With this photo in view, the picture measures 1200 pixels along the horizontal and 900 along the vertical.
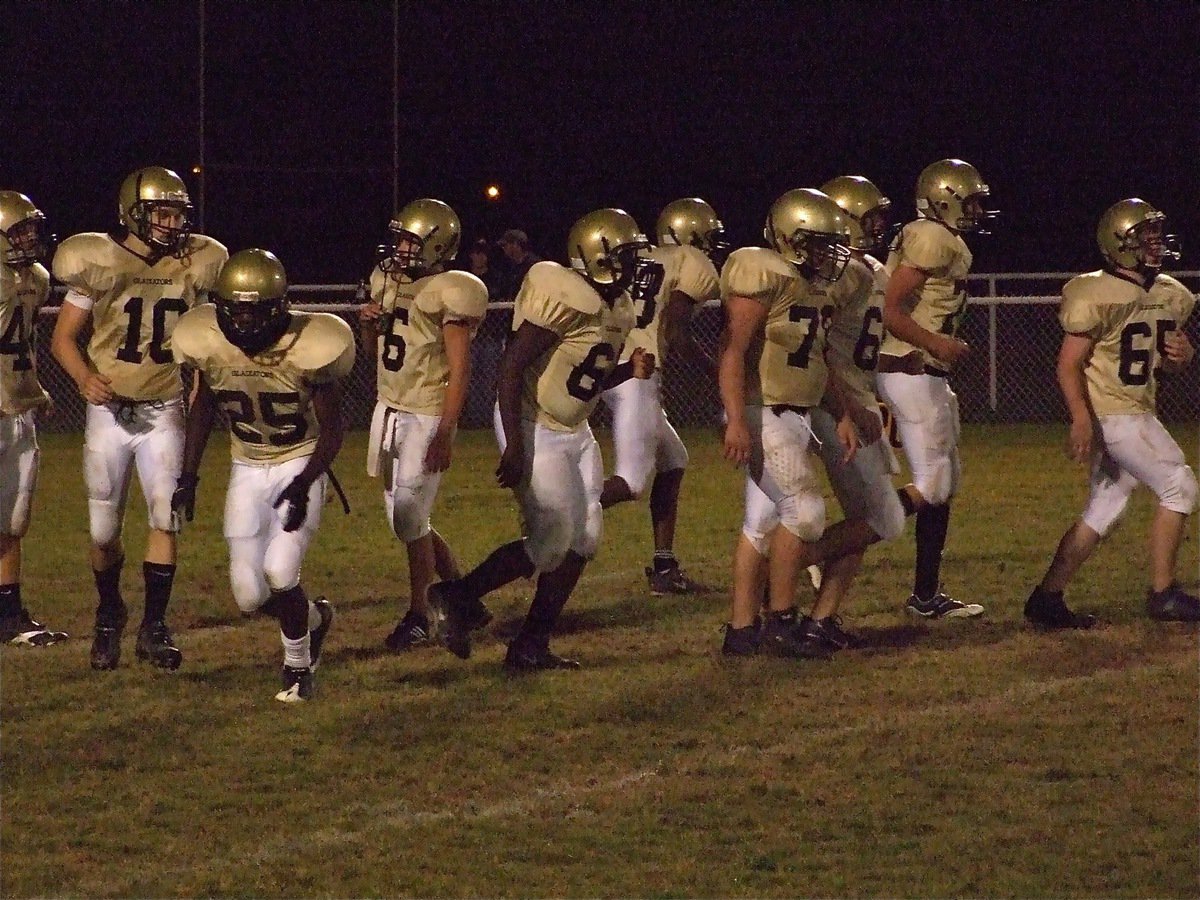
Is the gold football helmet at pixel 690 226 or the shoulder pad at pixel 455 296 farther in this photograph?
the gold football helmet at pixel 690 226

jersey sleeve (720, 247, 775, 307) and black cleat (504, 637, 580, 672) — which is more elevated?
jersey sleeve (720, 247, 775, 307)

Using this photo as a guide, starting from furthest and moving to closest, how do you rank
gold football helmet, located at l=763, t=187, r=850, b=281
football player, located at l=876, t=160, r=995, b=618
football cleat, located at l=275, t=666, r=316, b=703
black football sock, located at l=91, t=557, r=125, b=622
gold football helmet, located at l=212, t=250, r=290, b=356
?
football player, located at l=876, t=160, r=995, b=618 < black football sock, located at l=91, t=557, r=125, b=622 < gold football helmet, located at l=763, t=187, r=850, b=281 < football cleat, located at l=275, t=666, r=316, b=703 < gold football helmet, located at l=212, t=250, r=290, b=356

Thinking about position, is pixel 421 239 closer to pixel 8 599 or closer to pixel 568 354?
pixel 568 354

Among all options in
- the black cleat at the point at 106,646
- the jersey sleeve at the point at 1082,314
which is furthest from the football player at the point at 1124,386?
the black cleat at the point at 106,646

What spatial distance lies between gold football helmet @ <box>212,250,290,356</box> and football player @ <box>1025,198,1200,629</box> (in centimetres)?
299

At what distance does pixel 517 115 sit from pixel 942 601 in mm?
17959

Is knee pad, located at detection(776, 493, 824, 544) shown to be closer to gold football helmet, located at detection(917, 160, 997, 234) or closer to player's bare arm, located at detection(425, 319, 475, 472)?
player's bare arm, located at detection(425, 319, 475, 472)

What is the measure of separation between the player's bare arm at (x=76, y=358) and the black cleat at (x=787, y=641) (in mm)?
2450

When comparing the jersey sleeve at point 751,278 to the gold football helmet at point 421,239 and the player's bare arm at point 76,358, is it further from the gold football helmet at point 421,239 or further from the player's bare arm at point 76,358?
the player's bare arm at point 76,358

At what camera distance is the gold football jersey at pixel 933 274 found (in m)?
7.31

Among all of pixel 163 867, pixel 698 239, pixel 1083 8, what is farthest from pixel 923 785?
pixel 1083 8

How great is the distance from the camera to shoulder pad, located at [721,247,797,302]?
634 centimetres

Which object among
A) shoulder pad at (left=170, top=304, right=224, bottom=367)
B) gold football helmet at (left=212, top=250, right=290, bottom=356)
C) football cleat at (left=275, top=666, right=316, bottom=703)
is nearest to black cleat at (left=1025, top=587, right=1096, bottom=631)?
football cleat at (left=275, top=666, right=316, bottom=703)

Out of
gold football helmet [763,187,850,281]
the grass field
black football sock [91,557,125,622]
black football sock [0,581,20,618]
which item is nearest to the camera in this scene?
the grass field
